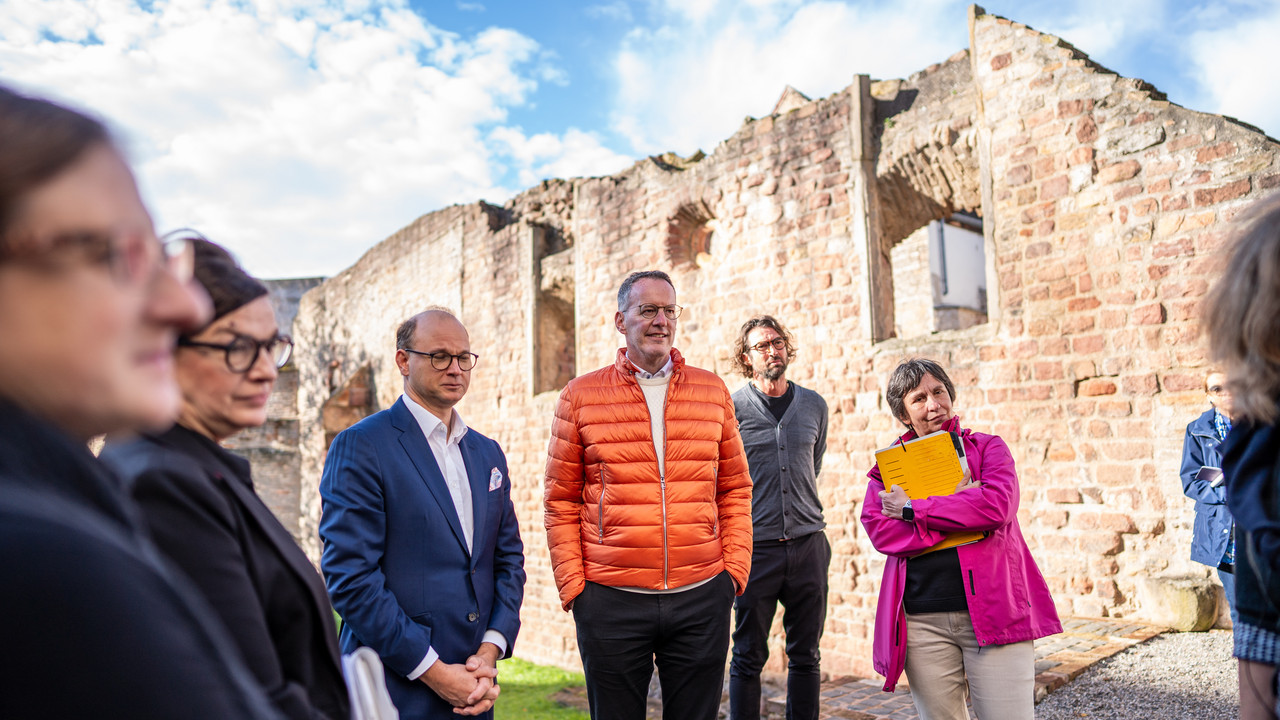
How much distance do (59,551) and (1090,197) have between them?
6.26m

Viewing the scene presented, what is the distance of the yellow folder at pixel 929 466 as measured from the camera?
9.65ft

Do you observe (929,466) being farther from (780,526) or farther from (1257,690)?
(1257,690)

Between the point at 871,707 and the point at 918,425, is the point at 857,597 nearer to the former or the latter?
the point at 871,707

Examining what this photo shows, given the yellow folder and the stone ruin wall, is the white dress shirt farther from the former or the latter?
the stone ruin wall

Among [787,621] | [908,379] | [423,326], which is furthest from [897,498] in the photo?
[423,326]

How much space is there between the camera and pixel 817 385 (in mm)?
6961

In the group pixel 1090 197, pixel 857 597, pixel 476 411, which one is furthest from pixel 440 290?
pixel 1090 197

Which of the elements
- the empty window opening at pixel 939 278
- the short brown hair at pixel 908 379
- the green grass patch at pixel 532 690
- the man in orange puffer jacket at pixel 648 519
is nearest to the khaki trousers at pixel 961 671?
the man in orange puffer jacket at pixel 648 519

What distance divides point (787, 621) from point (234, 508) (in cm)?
324

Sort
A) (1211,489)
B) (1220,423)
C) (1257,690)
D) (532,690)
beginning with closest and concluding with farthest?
(1257,690), (1211,489), (1220,423), (532,690)

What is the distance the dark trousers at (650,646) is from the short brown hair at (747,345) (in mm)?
1613

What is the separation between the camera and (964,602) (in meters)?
2.81

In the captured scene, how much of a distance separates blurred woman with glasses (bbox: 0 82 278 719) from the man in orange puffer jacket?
2.41 metres

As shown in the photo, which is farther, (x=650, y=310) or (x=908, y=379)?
(x=650, y=310)
